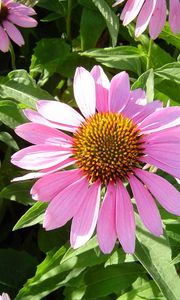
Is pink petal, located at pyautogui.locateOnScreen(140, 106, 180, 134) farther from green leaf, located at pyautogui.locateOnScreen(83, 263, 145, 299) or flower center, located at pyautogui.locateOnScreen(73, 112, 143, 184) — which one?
green leaf, located at pyautogui.locateOnScreen(83, 263, 145, 299)

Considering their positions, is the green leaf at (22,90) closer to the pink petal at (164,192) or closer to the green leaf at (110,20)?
the green leaf at (110,20)

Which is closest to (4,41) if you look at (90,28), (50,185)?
(90,28)

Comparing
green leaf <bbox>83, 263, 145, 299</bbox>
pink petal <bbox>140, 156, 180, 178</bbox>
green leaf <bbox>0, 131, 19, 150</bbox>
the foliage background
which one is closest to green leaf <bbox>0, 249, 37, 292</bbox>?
the foliage background

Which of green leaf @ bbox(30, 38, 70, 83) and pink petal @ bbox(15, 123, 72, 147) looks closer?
pink petal @ bbox(15, 123, 72, 147)

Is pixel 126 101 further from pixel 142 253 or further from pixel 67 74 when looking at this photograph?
pixel 67 74

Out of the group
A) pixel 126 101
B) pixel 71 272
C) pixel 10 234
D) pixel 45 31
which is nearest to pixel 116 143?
pixel 126 101

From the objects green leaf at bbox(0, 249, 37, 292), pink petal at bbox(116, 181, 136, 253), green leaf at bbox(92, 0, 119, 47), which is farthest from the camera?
green leaf at bbox(0, 249, 37, 292)
